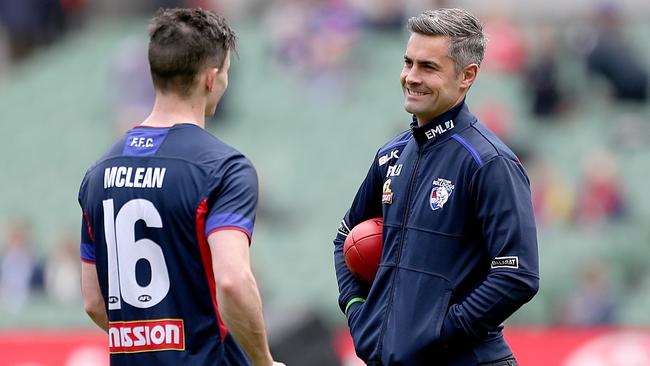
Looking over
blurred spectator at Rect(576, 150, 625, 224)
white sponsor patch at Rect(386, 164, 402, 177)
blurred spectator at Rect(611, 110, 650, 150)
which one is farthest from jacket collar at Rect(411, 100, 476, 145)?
blurred spectator at Rect(611, 110, 650, 150)

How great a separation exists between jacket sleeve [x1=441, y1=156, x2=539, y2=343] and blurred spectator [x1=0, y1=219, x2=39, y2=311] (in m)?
9.70

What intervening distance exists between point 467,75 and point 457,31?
0.17m

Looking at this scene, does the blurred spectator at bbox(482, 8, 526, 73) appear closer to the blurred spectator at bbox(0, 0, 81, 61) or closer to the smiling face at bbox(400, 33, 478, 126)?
the blurred spectator at bbox(0, 0, 81, 61)

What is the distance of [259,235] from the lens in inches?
587

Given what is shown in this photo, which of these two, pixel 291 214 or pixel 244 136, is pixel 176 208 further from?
pixel 244 136

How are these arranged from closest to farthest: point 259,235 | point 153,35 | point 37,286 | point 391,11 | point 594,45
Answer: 1. point 153,35
2. point 37,286
3. point 259,235
4. point 594,45
5. point 391,11

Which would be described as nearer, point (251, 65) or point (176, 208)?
point (176, 208)

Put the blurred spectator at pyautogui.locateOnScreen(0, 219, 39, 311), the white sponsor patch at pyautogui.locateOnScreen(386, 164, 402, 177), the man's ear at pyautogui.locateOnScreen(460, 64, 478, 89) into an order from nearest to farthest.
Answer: the man's ear at pyautogui.locateOnScreen(460, 64, 478, 89)
the white sponsor patch at pyautogui.locateOnScreen(386, 164, 402, 177)
the blurred spectator at pyautogui.locateOnScreen(0, 219, 39, 311)

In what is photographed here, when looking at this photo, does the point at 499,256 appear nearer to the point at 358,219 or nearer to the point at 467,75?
the point at 467,75

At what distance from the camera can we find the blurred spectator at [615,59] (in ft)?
53.4

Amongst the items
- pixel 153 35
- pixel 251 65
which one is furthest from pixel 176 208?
pixel 251 65

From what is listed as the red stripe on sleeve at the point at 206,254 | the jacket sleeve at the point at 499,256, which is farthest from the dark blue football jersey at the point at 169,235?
the jacket sleeve at the point at 499,256

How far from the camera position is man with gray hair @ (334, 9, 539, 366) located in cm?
460

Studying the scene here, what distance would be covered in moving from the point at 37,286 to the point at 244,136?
14.2ft
